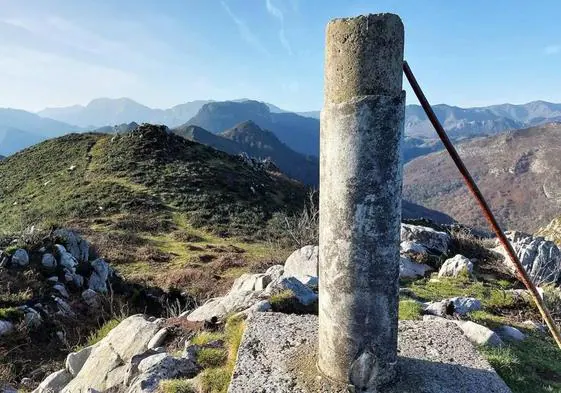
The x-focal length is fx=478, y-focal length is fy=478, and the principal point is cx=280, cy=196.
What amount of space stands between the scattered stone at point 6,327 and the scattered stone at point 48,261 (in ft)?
10.1

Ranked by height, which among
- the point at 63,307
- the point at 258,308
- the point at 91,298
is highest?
the point at 258,308

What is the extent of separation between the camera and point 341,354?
3.79 m

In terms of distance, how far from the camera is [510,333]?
6711mm

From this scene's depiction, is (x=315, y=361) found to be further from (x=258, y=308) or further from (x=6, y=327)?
(x=6, y=327)

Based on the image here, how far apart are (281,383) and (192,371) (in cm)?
141

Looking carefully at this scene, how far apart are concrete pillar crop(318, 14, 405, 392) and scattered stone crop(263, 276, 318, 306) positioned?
297cm

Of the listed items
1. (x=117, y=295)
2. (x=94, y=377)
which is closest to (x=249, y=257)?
(x=117, y=295)

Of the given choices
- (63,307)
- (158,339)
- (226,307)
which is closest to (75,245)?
(63,307)

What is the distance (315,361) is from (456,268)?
24.0 feet

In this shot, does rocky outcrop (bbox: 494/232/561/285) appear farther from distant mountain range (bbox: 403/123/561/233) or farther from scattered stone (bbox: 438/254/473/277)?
distant mountain range (bbox: 403/123/561/233)

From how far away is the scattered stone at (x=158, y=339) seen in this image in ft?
19.9

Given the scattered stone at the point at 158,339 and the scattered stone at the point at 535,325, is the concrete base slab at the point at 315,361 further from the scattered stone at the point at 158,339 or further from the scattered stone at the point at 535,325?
the scattered stone at the point at 535,325

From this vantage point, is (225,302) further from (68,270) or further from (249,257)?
(249,257)

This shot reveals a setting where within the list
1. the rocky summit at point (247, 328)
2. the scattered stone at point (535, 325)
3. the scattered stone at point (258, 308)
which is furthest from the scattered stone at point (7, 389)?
the scattered stone at point (535, 325)
